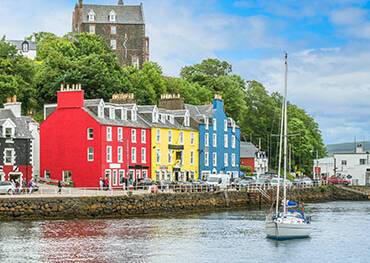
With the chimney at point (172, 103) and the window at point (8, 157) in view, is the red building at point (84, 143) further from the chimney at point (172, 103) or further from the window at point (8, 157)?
the chimney at point (172, 103)

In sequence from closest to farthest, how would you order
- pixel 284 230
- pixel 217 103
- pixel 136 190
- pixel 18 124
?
pixel 284 230 → pixel 136 190 → pixel 18 124 → pixel 217 103

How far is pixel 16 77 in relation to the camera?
97.2 metres

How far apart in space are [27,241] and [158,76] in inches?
2672

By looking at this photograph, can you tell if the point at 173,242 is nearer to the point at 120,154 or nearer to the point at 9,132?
the point at 9,132

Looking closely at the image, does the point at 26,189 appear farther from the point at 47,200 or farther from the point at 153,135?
the point at 153,135

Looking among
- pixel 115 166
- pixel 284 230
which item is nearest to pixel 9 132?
pixel 115 166

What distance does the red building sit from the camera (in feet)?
258

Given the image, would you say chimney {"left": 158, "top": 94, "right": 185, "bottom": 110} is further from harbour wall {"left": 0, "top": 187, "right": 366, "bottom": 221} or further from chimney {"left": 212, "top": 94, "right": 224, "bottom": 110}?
harbour wall {"left": 0, "top": 187, "right": 366, "bottom": 221}

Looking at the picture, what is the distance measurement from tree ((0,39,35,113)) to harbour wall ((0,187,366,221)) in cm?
2807

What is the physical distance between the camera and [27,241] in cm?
4978

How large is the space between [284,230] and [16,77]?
171 ft

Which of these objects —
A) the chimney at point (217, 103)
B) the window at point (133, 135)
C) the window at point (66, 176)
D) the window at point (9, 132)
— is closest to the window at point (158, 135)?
the window at point (133, 135)

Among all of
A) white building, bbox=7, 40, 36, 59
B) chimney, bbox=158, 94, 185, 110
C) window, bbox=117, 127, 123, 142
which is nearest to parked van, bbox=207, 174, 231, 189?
window, bbox=117, 127, 123, 142

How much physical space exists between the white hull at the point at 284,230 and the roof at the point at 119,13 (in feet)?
280
